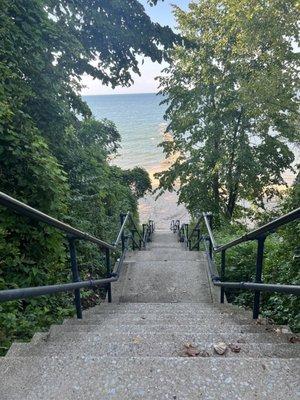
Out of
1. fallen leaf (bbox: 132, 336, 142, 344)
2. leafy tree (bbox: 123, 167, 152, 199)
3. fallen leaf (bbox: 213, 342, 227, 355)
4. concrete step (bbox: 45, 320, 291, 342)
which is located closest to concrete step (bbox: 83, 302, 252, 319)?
concrete step (bbox: 45, 320, 291, 342)

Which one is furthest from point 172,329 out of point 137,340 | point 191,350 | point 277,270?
point 277,270

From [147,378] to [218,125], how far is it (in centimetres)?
1317

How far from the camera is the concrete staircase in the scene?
160cm

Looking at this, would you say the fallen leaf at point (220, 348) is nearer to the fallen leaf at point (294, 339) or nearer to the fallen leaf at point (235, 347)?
the fallen leaf at point (235, 347)

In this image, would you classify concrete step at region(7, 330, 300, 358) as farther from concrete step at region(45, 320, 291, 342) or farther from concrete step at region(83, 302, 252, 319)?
concrete step at region(83, 302, 252, 319)

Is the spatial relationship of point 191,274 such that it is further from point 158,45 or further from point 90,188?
point 158,45

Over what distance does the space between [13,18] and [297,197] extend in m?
4.33

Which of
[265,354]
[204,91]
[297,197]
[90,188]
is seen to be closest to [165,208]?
[204,91]

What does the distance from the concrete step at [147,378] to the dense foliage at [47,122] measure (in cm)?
104

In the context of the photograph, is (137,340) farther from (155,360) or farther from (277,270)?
(277,270)

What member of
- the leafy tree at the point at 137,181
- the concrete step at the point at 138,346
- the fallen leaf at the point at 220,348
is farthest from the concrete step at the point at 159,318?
the leafy tree at the point at 137,181

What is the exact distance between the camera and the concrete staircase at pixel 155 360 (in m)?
1.60

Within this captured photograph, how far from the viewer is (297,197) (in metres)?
4.41

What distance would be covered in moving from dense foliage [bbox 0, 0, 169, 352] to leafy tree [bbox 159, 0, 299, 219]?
592 centimetres
